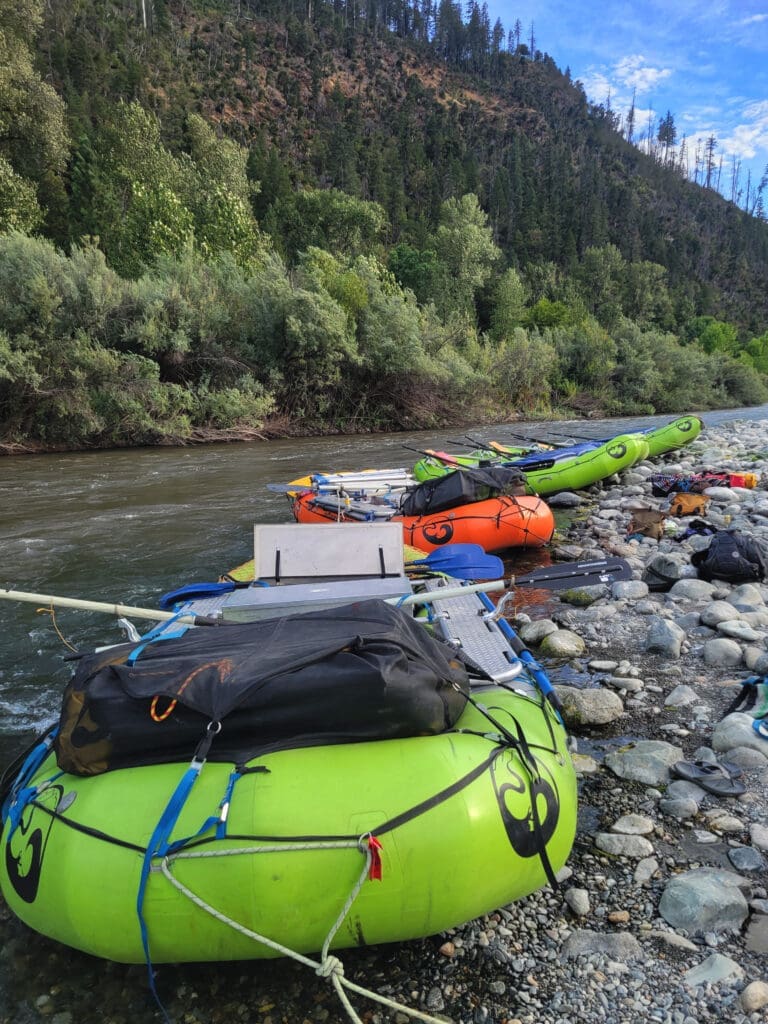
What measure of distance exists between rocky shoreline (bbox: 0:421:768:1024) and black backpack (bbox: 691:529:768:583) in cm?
206

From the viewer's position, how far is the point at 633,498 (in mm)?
9531

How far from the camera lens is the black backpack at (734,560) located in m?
5.30

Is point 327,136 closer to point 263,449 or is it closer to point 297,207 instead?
point 297,207

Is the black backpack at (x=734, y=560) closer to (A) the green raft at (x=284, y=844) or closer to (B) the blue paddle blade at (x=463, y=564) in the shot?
(B) the blue paddle blade at (x=463, y=564)

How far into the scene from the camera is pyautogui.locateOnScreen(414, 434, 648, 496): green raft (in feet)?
32.8

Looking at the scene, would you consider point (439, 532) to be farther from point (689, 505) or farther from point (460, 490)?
point (689, 505)

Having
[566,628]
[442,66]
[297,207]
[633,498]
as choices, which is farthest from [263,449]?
[442,66]

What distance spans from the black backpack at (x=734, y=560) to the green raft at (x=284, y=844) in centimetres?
395

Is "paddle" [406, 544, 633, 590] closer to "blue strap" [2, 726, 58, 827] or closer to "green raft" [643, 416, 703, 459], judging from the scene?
"blue strap" [2, 726, 58, 827]

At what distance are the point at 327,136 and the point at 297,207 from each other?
36556 mm

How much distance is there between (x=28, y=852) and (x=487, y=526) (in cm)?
556

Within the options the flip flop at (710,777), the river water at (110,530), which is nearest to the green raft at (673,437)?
the river water at (110,530)

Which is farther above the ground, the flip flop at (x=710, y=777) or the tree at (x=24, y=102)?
the tree at (x=24, y=102)

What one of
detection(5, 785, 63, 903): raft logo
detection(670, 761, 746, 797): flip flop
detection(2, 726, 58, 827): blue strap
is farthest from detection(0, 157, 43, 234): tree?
detection(670, 761, 746, 797): flip flop
